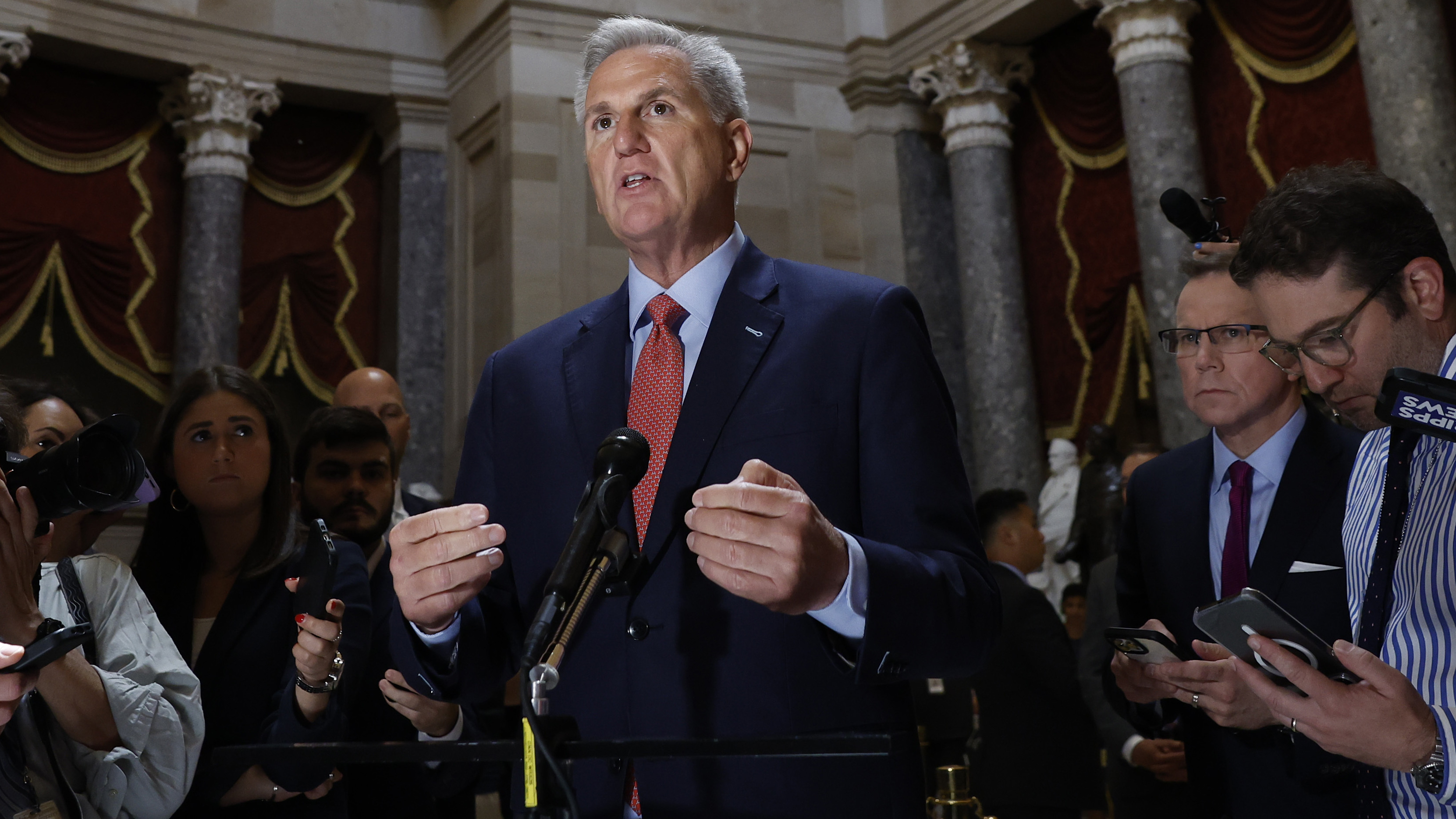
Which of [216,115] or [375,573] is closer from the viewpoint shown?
[375,573]

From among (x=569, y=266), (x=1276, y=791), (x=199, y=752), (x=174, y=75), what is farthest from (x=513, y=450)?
(x=174, y=75)

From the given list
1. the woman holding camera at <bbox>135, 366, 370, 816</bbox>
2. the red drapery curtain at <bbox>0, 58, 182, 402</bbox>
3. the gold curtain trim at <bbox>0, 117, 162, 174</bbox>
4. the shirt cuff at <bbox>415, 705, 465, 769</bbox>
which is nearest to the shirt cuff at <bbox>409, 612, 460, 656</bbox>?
the woman holding camera at <bbox>135, 366, 370, 816</bbox>

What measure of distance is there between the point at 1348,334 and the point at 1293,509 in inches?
24.2

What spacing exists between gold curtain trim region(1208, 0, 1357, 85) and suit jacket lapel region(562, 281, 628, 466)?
7739 mm

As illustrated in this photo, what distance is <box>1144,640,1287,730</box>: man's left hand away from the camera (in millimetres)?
2232

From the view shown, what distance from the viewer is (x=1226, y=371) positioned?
2.67 m

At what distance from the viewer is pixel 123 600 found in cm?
241

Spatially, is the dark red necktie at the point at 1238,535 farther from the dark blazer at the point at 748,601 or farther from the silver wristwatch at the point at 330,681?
the silver wristwatch at the point at 330,681

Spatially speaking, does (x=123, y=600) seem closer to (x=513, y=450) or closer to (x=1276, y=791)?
(x=513, y=450)

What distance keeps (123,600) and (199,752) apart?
33 centimetres

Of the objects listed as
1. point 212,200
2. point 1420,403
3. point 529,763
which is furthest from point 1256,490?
point 212,200

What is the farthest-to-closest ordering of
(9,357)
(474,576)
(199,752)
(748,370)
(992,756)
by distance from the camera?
1. (9,357)
2. (992,756)
3. (199,752)
4. (748,370)
5. (474,576)

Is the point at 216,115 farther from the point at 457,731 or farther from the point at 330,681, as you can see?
the point at 330,681

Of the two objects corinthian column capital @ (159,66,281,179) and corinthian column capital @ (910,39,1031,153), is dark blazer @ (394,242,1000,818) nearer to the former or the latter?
corinthian column capital @ (910,39,1031,153)
